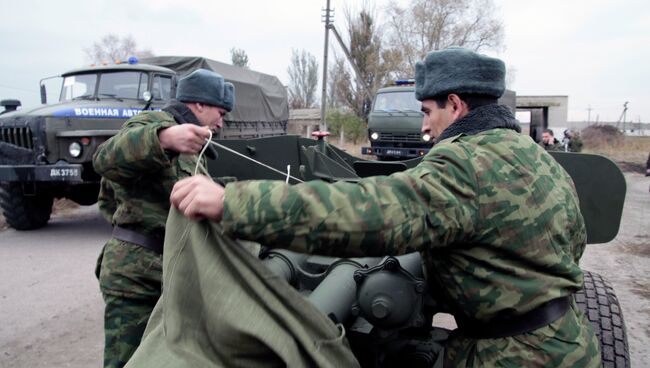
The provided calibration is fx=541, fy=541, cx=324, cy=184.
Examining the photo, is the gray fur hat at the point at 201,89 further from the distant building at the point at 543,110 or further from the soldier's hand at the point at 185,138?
the distant building at the point at 543,110

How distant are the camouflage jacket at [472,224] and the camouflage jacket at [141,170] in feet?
3.43

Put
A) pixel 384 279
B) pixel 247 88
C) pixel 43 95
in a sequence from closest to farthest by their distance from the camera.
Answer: pixel 384 279, pixel 43 95, pixel 247 88

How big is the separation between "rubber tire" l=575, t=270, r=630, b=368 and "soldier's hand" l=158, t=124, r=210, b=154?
1.96 metres

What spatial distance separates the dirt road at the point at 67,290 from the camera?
3783 mm

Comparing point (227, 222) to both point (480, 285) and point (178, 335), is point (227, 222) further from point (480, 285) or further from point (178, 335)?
point (480, 285)

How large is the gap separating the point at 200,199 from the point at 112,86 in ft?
26.2

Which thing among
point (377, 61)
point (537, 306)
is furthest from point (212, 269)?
point (377, 61)

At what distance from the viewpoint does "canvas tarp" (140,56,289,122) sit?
10734 mm

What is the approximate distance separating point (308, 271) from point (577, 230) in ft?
4.39

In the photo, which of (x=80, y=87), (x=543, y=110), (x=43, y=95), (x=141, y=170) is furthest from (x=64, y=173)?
(x=543, y=110)

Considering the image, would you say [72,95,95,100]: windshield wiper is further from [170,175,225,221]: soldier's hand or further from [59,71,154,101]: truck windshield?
[170,175,225,221]: soldier's hand

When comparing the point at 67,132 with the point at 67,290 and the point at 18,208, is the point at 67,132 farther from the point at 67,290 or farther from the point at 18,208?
the point at 67,290

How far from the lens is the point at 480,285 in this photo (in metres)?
1.51

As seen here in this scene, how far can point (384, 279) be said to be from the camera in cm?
206
